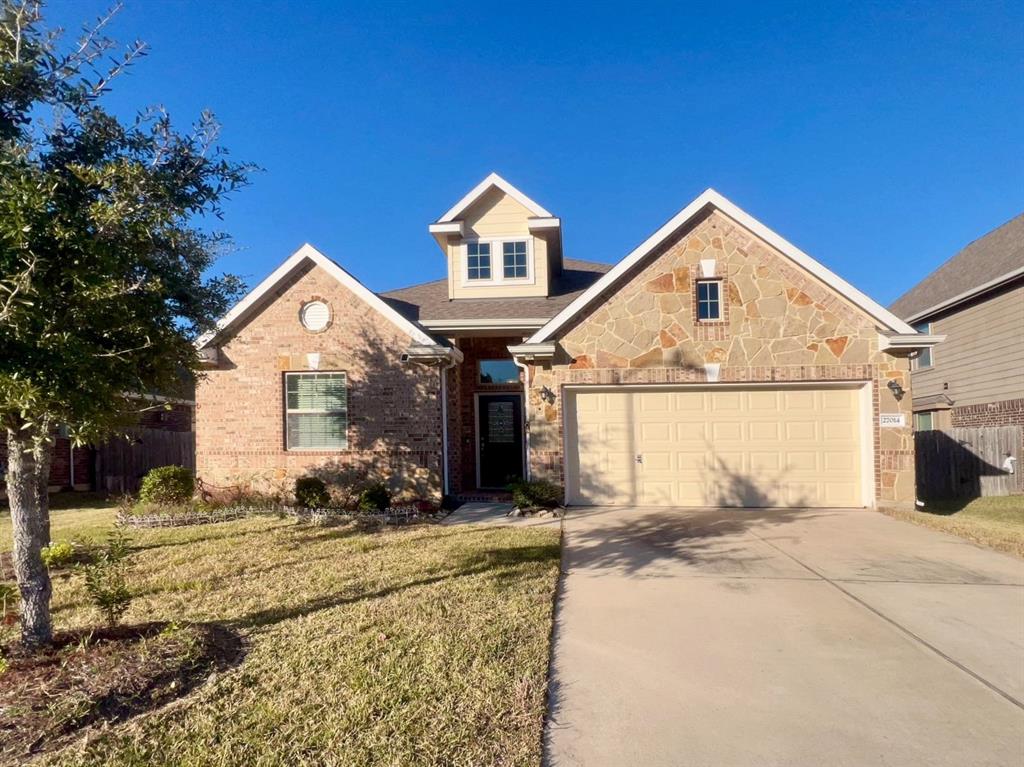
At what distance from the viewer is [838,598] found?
564 centimetres

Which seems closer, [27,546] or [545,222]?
[27,546]

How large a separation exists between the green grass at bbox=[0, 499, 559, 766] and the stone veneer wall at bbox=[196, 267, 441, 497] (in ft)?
10.9

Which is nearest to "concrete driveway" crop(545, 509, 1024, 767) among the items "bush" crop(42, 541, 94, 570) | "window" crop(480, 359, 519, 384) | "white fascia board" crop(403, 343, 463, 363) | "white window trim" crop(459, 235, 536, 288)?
"white fascia board" crop(403, 343, 463, 363)

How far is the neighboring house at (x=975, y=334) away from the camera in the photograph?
14438 millimetres

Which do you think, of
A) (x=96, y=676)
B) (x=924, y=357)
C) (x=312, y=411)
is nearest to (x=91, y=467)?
(x=312, y=411)

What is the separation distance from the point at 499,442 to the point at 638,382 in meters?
3.82

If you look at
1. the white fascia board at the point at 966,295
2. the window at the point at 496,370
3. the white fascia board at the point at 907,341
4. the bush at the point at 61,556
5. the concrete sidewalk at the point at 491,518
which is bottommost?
the concrete sidewalk at the point at 491,518

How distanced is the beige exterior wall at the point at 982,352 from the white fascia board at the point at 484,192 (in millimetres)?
11210

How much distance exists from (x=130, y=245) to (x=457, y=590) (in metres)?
3.92

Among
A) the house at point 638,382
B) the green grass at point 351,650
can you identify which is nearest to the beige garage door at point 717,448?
the house at point 638,382

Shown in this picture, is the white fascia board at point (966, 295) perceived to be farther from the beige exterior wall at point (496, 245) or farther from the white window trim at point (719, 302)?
the beige exterior wall at point (496, 245)

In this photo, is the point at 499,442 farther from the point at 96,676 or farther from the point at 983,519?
the point at 96,676

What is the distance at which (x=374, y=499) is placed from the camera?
10.3m

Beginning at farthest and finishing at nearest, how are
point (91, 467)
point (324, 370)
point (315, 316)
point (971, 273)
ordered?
1. point (971, 273)
2. point (91, 467)
3. point (315, 316)
4. point (324, 370)
